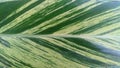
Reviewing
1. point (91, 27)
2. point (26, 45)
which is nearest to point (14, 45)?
point (26, 45)

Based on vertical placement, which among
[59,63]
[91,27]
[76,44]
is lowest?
[59,63]

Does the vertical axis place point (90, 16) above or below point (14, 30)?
above

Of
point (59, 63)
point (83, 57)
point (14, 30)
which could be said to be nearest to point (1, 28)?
point (14, 30)

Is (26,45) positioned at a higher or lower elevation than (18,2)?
lower

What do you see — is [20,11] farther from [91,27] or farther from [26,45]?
[91,27]

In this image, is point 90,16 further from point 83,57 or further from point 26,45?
point 26,45
